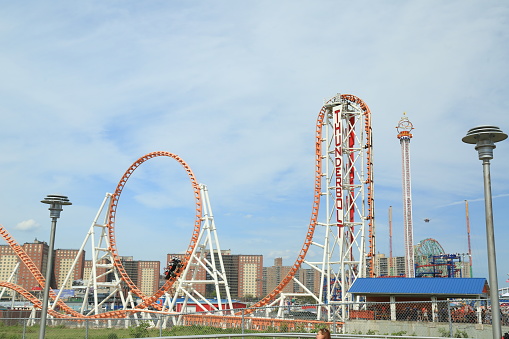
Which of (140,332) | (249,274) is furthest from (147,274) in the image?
(140,332)

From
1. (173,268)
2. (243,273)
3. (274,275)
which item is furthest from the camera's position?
(274,275)

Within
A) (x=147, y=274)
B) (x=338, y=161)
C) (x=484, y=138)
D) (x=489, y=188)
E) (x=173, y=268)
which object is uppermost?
(x=338, y=161)

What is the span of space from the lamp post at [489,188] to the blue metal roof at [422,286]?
52.9 feet

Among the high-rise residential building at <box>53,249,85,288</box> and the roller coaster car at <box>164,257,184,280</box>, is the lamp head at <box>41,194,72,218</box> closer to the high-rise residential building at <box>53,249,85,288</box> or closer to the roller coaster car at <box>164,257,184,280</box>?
the roller coaster car at <box>164,257,184,280</box>

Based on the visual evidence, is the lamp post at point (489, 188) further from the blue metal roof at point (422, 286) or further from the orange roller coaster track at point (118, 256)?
the orange roller coaster track at point (118, 256)

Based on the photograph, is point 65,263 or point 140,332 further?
point 65,263

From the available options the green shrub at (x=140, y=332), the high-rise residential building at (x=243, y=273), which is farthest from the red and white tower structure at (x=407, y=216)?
the high-rise residential building at (x=243, y=273)

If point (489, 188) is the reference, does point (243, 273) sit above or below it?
below

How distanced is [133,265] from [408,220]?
433 ft

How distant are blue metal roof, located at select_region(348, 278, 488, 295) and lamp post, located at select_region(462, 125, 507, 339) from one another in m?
16.1

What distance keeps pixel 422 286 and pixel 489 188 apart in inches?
663

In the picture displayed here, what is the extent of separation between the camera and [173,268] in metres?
33.3

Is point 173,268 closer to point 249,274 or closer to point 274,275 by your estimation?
point 249,274

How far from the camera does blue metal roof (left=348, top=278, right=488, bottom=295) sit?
21656mm
